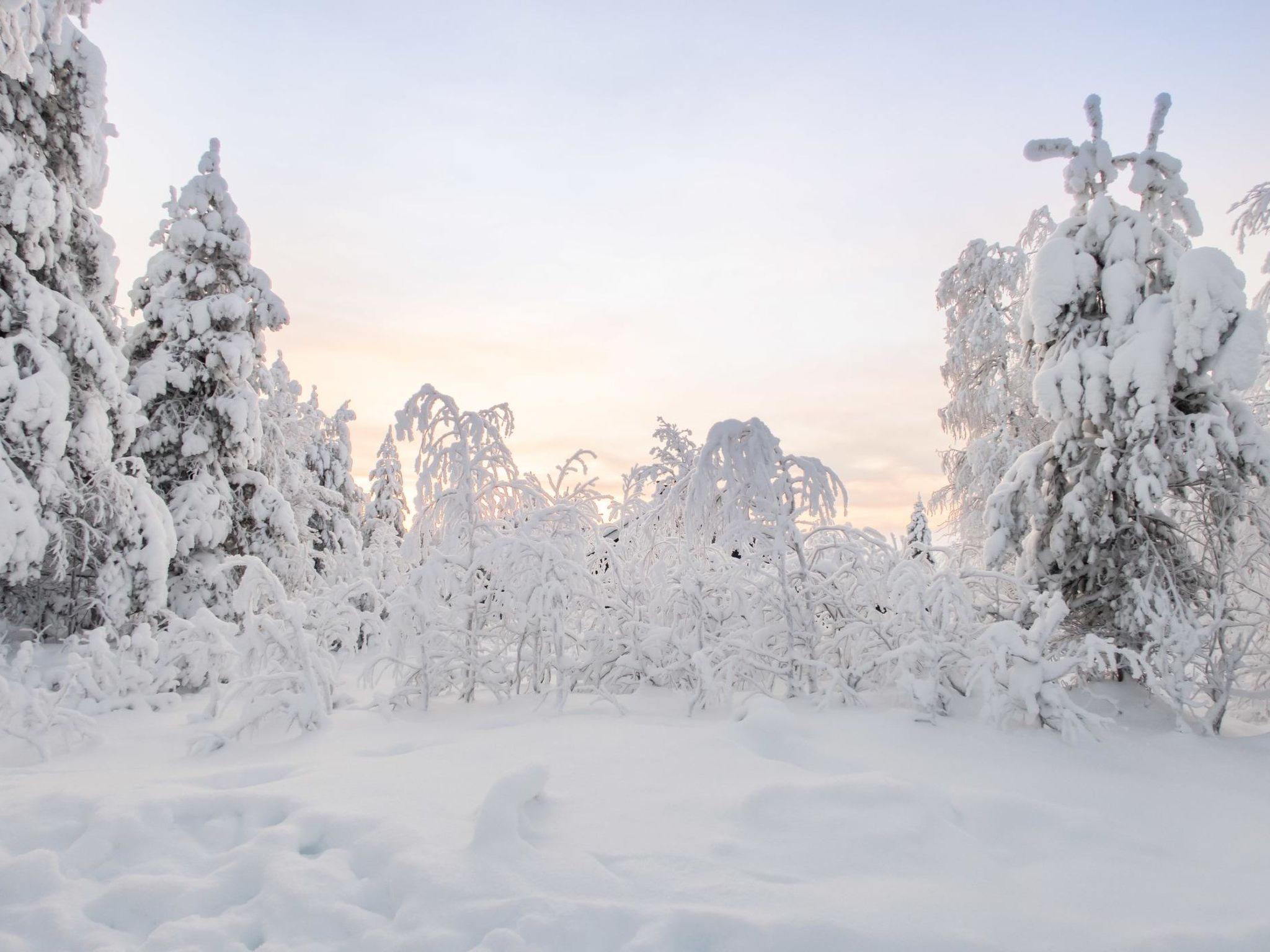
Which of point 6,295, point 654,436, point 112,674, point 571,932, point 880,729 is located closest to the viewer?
point 571,932

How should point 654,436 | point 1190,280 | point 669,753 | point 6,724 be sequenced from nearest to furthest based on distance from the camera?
point 669,753 → point 6,724 → point 1190,280 → point 654,436

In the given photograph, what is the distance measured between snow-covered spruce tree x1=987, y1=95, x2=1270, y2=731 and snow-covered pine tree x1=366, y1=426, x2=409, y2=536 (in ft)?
87.3

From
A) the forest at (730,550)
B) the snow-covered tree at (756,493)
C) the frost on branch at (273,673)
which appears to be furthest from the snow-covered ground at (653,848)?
the snow-covered tree at (756,493)

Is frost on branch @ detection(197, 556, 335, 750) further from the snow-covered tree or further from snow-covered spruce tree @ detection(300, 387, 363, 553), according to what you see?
snow-covered spruce tree @ detection(300, 387, 363, 553)

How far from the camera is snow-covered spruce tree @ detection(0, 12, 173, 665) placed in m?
9.53

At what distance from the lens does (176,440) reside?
13758 millimetres

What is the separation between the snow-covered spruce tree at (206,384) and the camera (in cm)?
1345

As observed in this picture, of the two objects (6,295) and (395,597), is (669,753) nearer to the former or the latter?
(395,597)

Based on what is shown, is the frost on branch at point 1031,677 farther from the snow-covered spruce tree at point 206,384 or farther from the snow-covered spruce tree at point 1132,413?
the snow-covered spruce tree at point 206,384

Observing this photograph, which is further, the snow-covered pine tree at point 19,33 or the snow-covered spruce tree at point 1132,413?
the snow-covered spruce tree at point 1132,413

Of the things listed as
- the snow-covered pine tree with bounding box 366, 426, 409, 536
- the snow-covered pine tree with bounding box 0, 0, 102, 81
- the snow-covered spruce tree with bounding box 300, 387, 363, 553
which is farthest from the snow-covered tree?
the snow-covered pine tree with bounding box 366, 426, 409, 536

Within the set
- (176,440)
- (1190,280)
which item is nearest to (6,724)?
(176,440)

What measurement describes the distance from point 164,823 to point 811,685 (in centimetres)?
525

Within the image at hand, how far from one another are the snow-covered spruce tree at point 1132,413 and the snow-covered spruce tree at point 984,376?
23.6 feet
